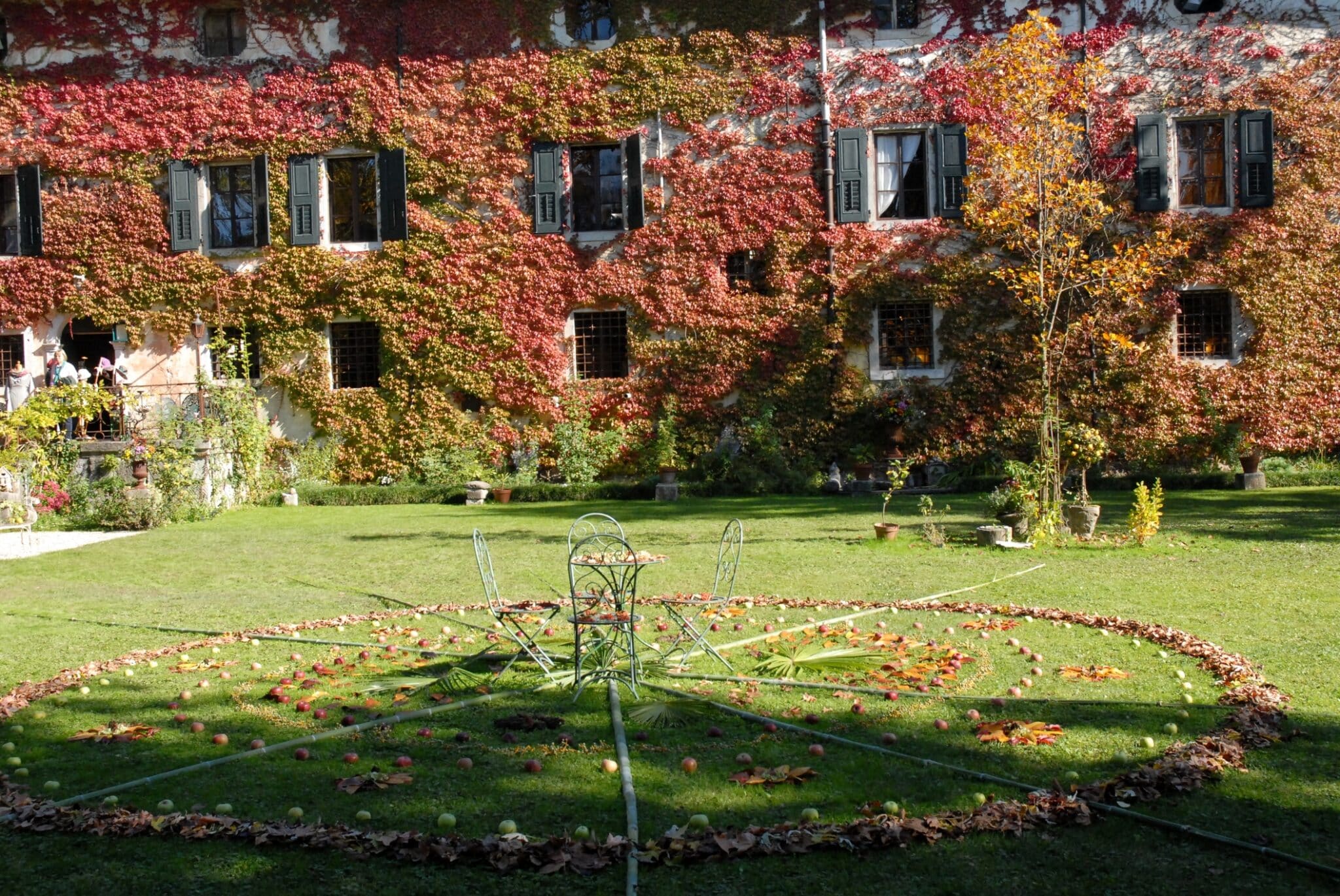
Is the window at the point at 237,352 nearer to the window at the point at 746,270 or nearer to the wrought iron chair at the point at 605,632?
the window at the point at 746,270

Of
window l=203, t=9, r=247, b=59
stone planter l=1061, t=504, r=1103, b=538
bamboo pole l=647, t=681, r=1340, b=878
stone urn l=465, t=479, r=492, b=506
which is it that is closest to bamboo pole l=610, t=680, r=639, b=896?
bamboo pole l=647, t=681, r=1340, b=878

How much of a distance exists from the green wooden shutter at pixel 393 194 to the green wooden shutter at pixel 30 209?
627 centimetres

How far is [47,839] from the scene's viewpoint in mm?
4012

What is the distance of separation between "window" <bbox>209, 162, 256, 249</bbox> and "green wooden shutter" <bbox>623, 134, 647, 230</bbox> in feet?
23.0

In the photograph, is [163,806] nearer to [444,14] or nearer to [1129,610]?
[1129,610]

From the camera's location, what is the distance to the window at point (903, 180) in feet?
66.7

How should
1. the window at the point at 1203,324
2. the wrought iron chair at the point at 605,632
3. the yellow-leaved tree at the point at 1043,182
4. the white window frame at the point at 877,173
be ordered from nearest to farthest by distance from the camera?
the wrought iron chair at the point at 605,632
the yellow-leaved tree at the point at 1043,182
the window at the point at 1203,324
the white window frame at the point at 877,173

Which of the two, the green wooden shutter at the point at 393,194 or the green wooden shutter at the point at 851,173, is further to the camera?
the green wooden shutter at the point at 393,194

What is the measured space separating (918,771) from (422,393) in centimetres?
1696

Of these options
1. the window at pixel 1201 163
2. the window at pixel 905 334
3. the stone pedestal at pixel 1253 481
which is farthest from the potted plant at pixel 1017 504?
the window at pixel 1201 163

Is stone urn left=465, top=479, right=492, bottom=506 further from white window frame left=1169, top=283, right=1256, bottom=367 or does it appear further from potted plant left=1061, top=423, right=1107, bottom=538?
white window frame left=1169, top=283, right=1256, bottom=367

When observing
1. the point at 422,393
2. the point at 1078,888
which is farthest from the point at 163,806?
the point at 422,393

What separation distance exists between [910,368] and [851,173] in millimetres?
3595

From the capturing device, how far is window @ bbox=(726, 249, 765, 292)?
66.5 ft
